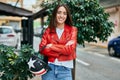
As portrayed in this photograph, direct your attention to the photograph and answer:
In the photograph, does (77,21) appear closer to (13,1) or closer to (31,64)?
(31,64)

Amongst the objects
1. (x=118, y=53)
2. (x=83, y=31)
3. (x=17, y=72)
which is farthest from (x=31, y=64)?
(x=118, y=53)

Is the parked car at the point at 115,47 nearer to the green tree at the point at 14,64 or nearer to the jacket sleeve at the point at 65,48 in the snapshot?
the green tree at the point at 14,64

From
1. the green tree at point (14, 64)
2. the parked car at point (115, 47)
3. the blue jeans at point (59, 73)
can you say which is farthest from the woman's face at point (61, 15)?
the parked car at point (115, 47)

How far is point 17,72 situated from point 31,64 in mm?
942

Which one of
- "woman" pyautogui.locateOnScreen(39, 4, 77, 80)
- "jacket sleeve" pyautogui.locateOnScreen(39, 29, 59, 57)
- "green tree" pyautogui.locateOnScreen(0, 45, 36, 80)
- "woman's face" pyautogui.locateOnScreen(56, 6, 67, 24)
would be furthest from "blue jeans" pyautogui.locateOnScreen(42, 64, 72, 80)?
"green tree" pyautogui.locateOnScreen(0, 45, 36, 80)

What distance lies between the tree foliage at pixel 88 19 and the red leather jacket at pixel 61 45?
188cm

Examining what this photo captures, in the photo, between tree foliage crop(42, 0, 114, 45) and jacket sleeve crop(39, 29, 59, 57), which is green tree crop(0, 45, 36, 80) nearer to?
jacket sleeve crop(39, 29, 59, 57)

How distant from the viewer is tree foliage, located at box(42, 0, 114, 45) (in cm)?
653

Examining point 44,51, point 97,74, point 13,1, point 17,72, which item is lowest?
point 97,74

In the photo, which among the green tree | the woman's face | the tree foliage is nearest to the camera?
the woman's face

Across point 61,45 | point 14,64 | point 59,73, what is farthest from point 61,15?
point 14,64

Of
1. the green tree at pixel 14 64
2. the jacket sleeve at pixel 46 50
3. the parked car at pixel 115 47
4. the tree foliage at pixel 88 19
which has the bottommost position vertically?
the parked car at pixel 115 47

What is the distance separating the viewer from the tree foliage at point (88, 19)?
21.4ft

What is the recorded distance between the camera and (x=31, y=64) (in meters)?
4.60
